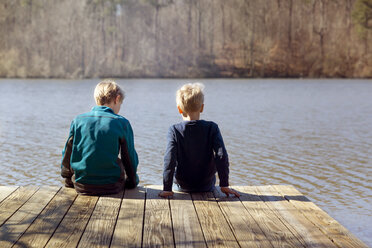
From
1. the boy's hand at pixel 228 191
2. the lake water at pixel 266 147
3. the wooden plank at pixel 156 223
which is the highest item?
the boy's hand at pixel 228 191

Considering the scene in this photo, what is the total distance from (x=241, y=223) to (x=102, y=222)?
0.77m

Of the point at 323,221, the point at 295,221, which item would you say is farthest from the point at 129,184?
the point at 323,221

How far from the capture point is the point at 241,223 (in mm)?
2623

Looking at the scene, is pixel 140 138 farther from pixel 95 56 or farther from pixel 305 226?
pixel 95 56

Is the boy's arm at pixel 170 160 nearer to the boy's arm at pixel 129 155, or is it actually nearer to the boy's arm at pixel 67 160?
the boy's arm at pixel 129 155

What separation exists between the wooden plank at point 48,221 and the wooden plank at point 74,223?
3cm

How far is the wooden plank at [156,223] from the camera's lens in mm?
2338

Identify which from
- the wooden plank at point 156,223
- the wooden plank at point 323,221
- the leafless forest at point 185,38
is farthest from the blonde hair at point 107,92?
the leafless forest at point 185,38

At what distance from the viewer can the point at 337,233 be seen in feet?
8.17

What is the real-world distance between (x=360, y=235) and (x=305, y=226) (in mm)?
1104

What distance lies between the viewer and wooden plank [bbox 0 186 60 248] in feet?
7.73

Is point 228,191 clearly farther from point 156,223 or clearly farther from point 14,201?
point 14,201

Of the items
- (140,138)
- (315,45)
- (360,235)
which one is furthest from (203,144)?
(315,45)

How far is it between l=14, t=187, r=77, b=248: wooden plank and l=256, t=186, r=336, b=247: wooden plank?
4.18 feet
